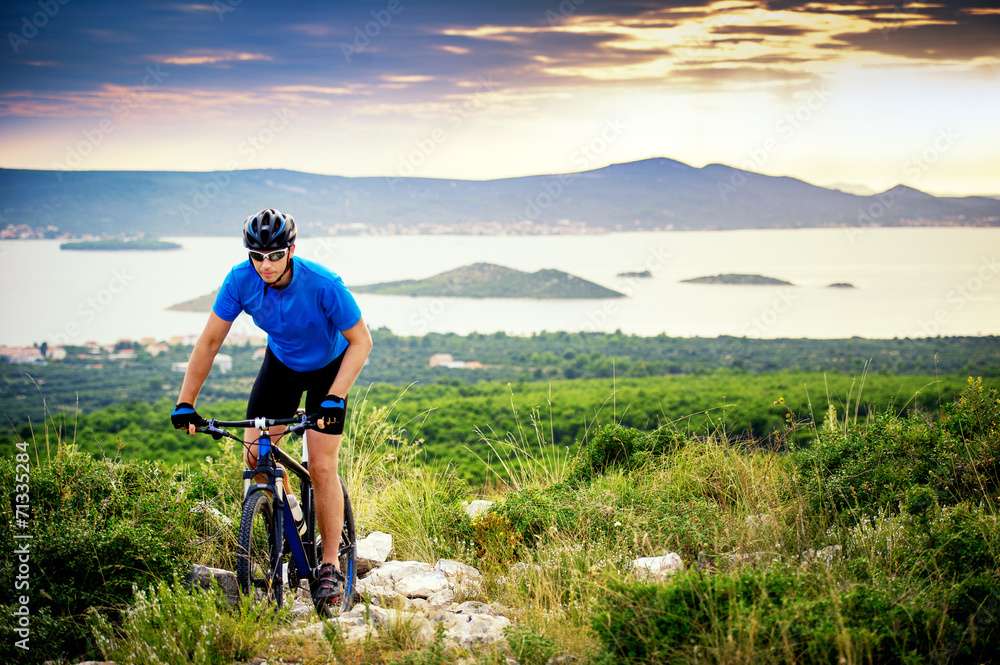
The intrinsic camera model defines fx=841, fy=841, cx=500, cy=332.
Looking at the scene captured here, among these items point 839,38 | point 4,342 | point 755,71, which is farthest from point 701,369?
point 4,342

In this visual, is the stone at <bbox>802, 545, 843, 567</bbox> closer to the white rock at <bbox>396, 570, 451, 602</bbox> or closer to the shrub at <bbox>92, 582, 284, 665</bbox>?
the white rock at <bbox>396, 570, 451, 602</bbox>

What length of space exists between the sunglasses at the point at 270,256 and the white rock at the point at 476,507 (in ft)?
8.87

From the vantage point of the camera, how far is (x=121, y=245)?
89688mm

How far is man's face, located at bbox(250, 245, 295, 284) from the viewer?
390cm

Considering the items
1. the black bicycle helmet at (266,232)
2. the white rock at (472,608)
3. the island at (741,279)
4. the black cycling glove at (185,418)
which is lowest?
the island at (741,279)

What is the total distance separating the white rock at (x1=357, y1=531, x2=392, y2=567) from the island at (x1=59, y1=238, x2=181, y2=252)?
90802 mm

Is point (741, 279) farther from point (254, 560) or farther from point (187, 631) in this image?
point (187, 631)

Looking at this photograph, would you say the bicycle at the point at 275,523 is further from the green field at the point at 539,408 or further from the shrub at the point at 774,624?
the green field at the point at 539,408

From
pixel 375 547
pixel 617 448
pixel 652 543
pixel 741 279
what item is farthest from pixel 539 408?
pixel 741 279

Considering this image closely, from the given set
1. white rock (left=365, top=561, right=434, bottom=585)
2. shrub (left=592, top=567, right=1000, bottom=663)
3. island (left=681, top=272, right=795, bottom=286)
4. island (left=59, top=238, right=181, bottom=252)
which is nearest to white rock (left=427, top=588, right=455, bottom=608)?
white rock (left=365, top=561, right=434, bottom=585)

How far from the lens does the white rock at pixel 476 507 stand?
6.11 m

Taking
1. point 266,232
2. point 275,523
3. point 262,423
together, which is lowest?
point 275,523

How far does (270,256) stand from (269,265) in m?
0.05

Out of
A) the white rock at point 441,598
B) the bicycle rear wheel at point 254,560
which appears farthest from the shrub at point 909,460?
the bicycle rear wheel at point 254,560
